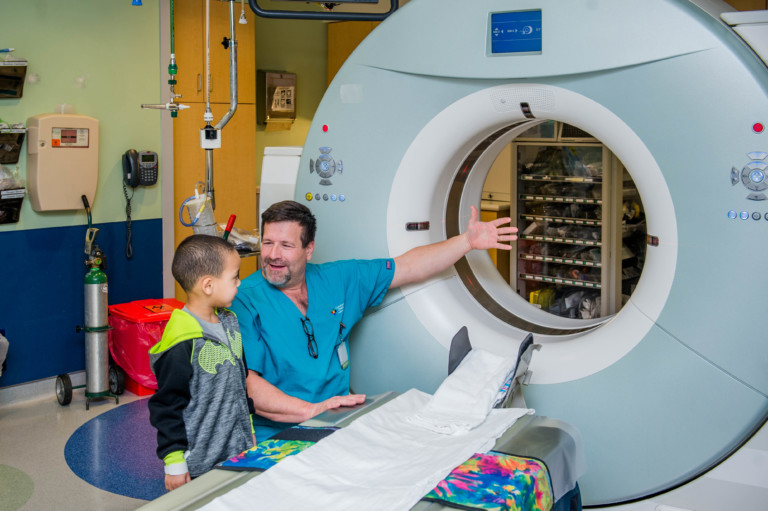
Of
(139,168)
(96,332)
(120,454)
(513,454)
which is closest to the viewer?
(513,454)

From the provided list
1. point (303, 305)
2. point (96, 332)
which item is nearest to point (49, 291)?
point (96, 332)

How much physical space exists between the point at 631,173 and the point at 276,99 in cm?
407

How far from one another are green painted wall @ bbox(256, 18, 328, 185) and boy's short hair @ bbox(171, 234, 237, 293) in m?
3.94

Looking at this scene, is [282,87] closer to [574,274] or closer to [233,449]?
[574,274]

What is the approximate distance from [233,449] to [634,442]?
3.48 feet

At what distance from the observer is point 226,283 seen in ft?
6.61

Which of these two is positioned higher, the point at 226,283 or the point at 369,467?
the point at 226,283

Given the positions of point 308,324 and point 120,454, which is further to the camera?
point 120,454

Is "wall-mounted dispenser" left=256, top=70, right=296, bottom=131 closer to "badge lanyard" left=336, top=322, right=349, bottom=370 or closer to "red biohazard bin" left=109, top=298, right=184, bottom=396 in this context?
"red biohazard bin" left=109, top=298, right=184, bottom=396

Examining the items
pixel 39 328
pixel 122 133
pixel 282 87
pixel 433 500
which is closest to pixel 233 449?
pixel 433 500

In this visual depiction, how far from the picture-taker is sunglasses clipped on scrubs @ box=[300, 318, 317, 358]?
2418mm

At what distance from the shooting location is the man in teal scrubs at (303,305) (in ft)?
7.59

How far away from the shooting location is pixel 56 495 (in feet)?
9.91

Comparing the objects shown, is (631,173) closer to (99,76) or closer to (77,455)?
(77,455)
